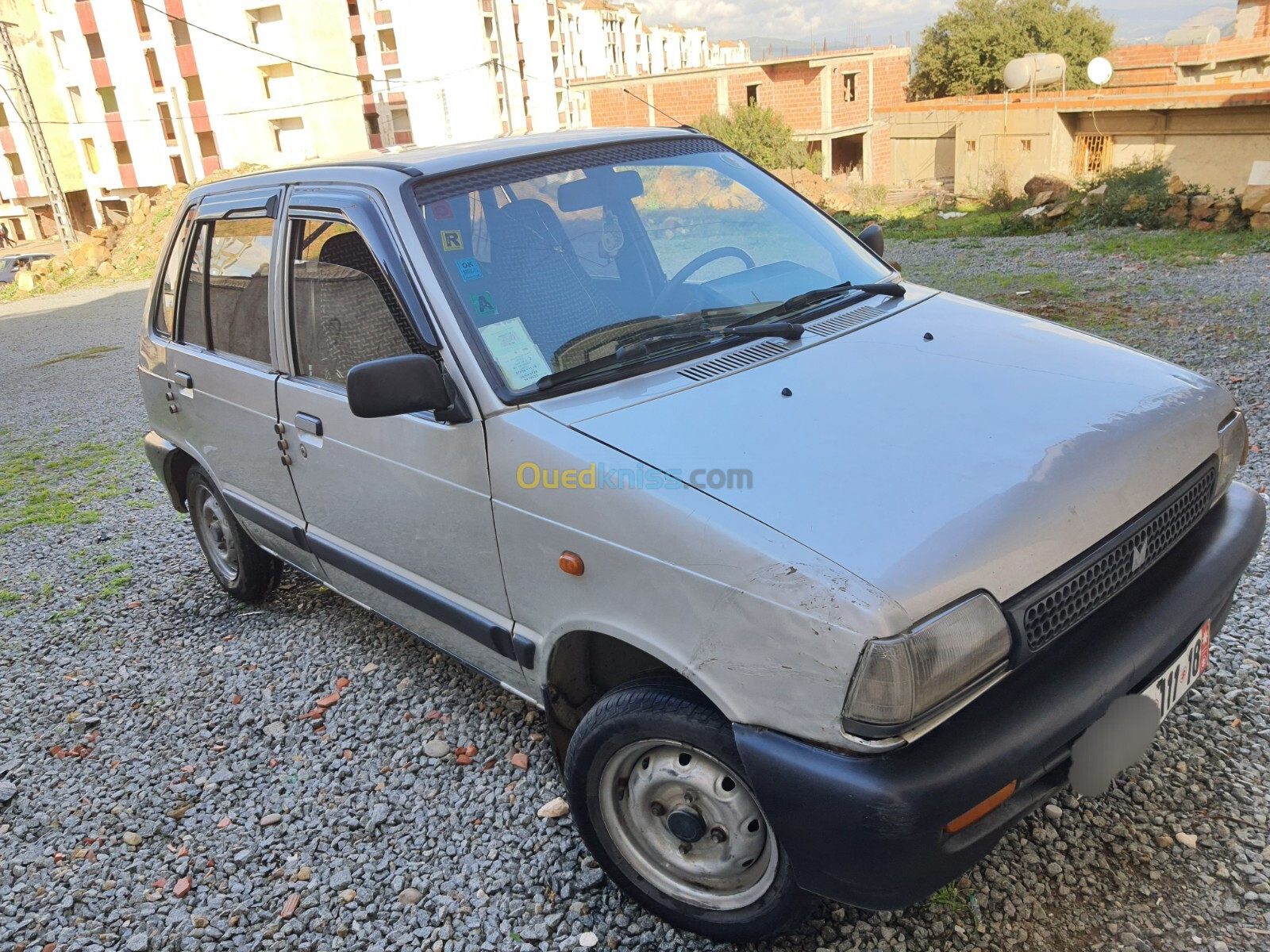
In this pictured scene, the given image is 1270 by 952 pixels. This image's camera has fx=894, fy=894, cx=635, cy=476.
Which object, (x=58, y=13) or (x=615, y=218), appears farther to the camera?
(x=58, y=13)

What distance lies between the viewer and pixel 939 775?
1.74m

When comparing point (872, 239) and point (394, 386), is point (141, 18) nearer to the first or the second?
point (872, 239)

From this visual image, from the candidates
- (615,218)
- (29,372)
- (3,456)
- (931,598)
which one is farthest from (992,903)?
(29,372)

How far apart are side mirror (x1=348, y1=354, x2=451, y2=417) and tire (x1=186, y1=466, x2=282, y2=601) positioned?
2.09 meters

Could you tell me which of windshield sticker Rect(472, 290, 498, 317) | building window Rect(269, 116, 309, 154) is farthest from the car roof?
building window Rect(269, 116, 309, 154)

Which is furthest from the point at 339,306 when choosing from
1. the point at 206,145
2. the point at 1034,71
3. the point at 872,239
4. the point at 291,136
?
A: the point at 206,145

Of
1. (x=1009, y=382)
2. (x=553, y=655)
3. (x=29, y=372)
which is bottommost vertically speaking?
(x=29, y=372)

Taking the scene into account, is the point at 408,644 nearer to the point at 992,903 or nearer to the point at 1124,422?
the point at 992,903

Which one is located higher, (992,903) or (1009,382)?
(1009,382)

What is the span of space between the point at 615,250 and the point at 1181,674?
2045 millimetres

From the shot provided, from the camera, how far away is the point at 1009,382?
2.41 metres

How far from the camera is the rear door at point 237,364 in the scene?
11.0 ft

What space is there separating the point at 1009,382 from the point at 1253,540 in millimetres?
813

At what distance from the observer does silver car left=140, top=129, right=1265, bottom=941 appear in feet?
5.90
